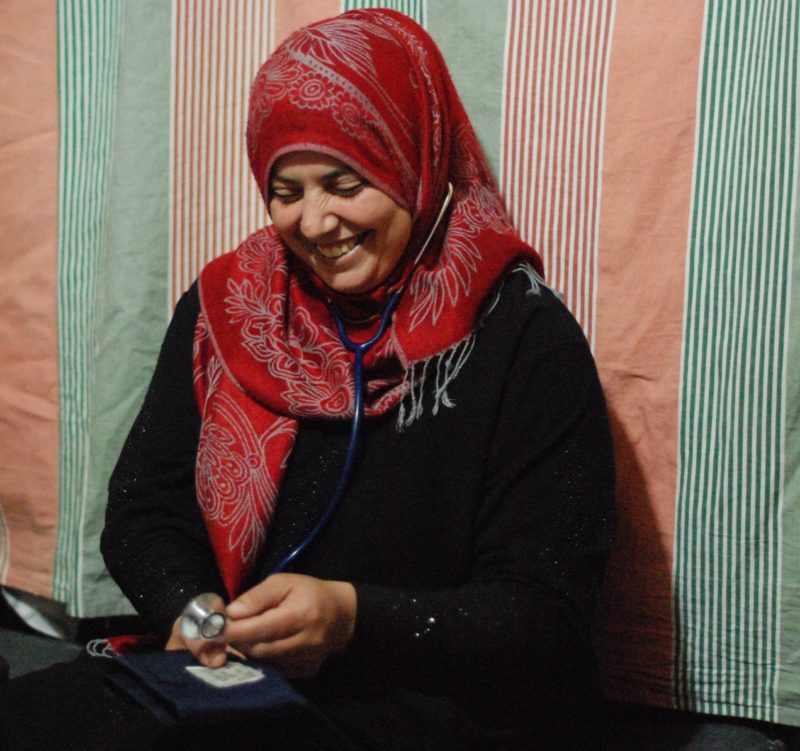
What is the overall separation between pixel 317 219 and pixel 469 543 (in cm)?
43

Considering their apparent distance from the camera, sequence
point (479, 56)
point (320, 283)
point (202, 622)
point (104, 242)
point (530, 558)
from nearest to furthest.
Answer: point (202, 622), point (530, 558), point (320, 283), point (479, 56), point (104, 242)

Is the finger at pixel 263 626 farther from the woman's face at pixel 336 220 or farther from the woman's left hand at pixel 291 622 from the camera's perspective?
the woman's face at pixel 336 220

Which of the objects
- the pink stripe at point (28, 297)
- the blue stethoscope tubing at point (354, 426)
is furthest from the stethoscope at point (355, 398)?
the pink stripe at point (28, 297)

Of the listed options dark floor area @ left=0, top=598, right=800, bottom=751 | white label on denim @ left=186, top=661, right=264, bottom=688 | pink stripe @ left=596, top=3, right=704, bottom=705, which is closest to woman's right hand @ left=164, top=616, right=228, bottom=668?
white label on denim @ left=186, top=661, right=264, bottom=688

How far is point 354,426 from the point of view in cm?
125

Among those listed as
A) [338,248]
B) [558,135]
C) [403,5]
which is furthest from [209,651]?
[403,5]

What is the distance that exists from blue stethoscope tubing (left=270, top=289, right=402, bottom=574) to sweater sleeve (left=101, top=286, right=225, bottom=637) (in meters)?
0.16

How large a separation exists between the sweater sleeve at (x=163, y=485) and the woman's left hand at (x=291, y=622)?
28 cm

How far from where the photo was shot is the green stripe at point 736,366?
1347 millimetres

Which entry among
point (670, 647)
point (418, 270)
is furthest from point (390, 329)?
point (670, 647)

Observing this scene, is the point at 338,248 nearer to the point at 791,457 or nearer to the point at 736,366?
the point at 736,366

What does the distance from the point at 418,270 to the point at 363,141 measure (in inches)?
6.8

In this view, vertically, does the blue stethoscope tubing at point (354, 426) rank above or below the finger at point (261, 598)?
above

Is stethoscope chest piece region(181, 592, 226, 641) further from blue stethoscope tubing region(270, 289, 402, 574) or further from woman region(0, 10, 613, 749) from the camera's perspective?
blue stethoscope tubing region(270, 289, 402, 574)
